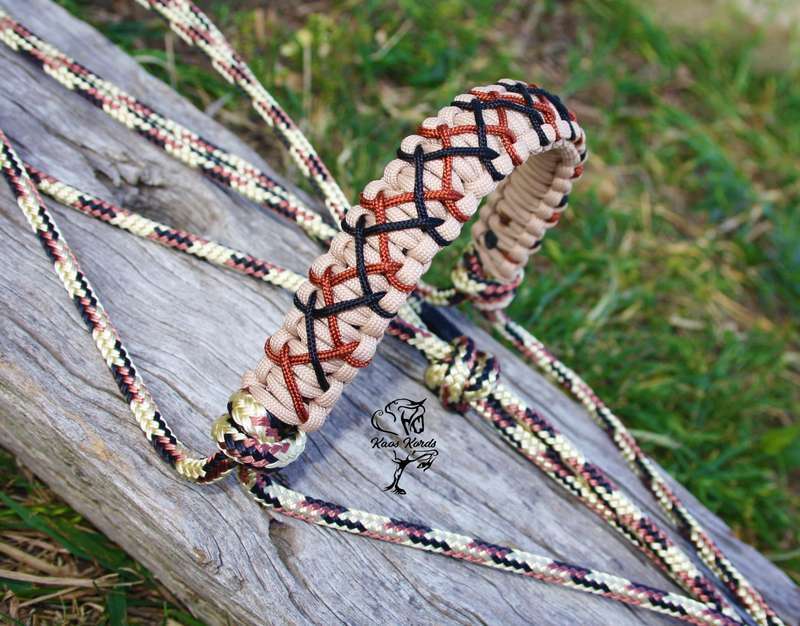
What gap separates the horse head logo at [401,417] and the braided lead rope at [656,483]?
0.95ft

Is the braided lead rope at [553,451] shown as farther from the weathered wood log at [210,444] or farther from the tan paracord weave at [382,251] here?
the tan paracord weave at [382,251]

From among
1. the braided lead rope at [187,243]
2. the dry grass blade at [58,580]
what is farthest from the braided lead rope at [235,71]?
the dry grass blade at [58,580]

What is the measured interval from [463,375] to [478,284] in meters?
0.20

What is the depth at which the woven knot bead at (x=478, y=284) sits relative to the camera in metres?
1.11

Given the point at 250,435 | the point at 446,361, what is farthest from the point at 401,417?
the point at 250,435

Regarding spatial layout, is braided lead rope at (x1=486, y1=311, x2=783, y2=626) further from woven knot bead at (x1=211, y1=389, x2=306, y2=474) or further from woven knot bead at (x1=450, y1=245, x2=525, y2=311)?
woven knot bead at (x1=211, y1=389, x2=306, y2=474)

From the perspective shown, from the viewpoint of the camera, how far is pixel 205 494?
2.95 feet

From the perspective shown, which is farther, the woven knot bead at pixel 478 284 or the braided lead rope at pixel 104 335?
the woven knot bead at pixel 478 284

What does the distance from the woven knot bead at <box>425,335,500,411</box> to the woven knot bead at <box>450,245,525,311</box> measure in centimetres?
11

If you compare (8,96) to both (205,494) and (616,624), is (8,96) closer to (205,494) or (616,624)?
(205,494)

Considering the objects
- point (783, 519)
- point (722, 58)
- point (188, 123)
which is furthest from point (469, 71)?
point (783, 519)

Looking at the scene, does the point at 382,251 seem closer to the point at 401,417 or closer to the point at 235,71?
the point at 401,417

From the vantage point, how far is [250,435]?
2.48ft

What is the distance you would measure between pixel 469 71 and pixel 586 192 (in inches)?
23.8
